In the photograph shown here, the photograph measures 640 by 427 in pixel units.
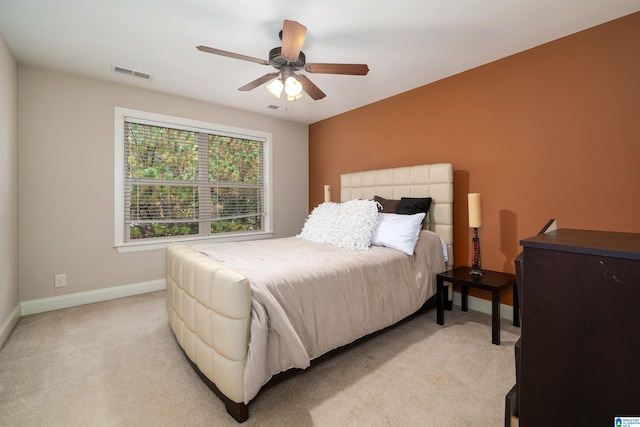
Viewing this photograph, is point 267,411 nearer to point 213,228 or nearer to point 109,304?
point 109,304

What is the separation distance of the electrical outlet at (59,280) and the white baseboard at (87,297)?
0.12 meters

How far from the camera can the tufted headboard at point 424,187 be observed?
294cm

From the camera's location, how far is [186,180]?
3.73m

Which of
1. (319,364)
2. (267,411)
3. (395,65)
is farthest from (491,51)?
(267,411)

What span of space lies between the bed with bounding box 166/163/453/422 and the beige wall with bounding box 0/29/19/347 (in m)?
1.33

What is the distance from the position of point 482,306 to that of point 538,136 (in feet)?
5.40

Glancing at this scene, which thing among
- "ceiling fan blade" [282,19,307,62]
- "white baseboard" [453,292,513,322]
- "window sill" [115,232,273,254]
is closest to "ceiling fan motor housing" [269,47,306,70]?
"ceiling fan blade" [282,19,307,62]

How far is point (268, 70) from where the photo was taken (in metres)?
2.88

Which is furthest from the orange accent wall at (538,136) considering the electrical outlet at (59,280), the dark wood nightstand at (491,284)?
the electrical outlet at (59,280)

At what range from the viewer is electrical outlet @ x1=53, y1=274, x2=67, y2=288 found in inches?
115

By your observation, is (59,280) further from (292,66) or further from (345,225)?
(292,66)

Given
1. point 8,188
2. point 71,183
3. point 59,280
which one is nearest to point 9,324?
point 59,280

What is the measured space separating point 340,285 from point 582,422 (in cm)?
132

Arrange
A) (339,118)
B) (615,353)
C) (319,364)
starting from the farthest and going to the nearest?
1. (339,118)
2. (319,364)
3. (615,353)
